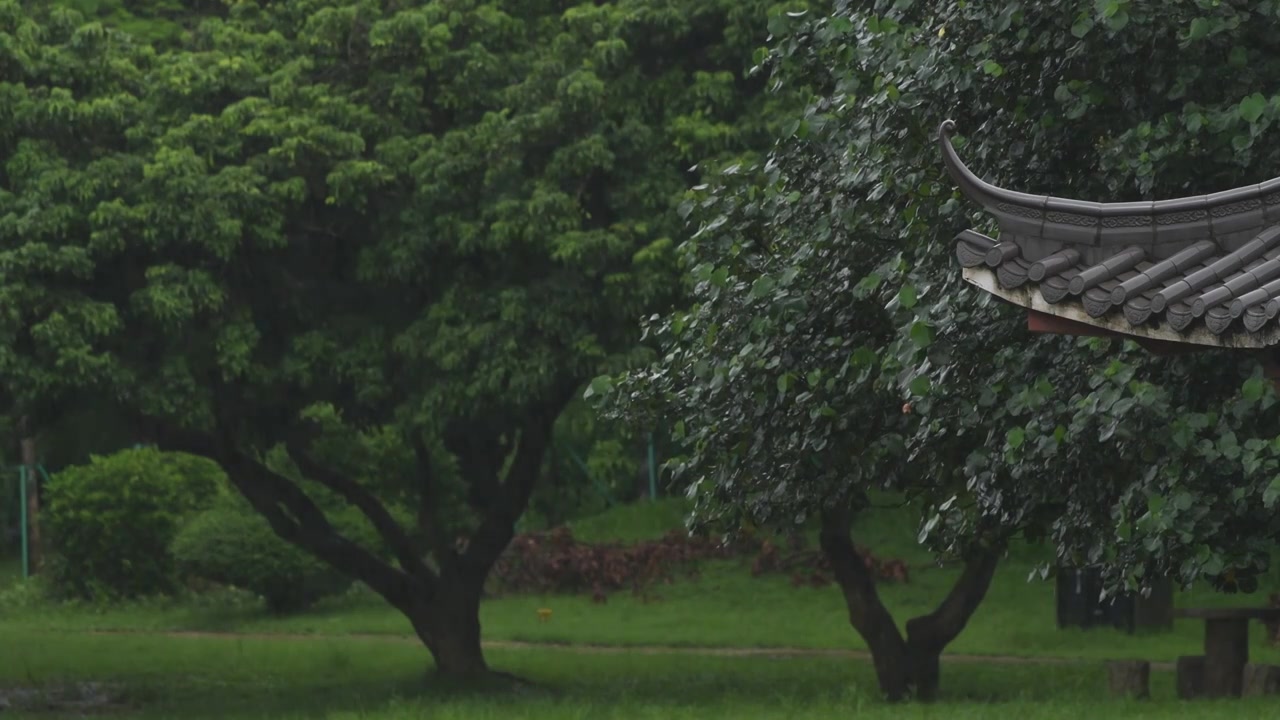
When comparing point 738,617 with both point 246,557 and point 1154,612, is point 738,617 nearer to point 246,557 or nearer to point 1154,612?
point 1154,612

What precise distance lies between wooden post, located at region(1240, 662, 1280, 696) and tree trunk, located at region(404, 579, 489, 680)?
718 cm

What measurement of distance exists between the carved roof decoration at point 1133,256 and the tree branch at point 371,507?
12556 mm

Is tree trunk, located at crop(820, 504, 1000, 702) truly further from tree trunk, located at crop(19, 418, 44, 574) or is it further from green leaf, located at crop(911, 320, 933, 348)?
tree trunk, located at crop(19, 418, 44, 574)

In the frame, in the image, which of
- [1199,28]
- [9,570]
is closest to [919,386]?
[1199,28]

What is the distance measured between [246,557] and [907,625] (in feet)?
43.4

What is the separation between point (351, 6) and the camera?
1462 centimetres

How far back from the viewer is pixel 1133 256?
5145 mm

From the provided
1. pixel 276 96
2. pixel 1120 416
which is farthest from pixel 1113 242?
pixel 276 96

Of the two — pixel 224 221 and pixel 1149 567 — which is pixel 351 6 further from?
pixel 1149 567

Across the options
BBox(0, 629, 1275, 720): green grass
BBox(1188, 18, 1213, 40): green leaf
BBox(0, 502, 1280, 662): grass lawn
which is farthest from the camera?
BBox(0, 502, 1280, 662): grass lawn

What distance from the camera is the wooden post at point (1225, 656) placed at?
14.2 meters

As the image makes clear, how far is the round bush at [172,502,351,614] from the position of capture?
25.9 meters

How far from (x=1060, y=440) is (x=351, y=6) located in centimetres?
966

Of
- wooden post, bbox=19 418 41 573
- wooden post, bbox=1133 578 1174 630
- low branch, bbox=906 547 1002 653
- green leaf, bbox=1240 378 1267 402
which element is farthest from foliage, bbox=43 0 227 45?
wooden post, bbox=19 418 41 573
